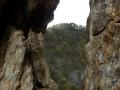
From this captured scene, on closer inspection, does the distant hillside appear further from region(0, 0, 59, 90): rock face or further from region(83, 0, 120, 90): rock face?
region(83, 0, 120, 90): rock face

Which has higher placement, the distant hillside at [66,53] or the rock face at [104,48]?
the distant hillside at [66,53]

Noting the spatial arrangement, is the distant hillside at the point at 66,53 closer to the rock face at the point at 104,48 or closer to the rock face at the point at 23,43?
the rock face at the point at 23,43

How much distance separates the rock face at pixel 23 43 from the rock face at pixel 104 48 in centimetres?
1286

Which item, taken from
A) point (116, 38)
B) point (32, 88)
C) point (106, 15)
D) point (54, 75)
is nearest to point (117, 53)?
point (116, 38)

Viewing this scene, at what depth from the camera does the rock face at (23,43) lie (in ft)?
77.7

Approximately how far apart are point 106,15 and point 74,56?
58322mm

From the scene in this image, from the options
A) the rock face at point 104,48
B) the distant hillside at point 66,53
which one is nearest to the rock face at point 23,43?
the rock face at point 104,48

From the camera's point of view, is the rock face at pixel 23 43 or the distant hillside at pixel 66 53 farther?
the distant hillside at pixel 66 53

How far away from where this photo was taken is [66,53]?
6844 centimetres

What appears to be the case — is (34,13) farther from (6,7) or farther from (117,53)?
(117,53)

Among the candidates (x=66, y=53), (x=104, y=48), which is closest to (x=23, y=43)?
(x=104, y=48)

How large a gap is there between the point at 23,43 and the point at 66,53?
4391 centimetres

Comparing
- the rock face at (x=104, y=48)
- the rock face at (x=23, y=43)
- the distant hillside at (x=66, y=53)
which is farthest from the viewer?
the distant hillside at (x=66, y=53)

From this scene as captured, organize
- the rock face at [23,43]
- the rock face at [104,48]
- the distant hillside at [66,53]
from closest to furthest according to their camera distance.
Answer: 1. the rock face at [104,48]
2. the rock face at [23,43]
3. the distant hillside at [66,53]
